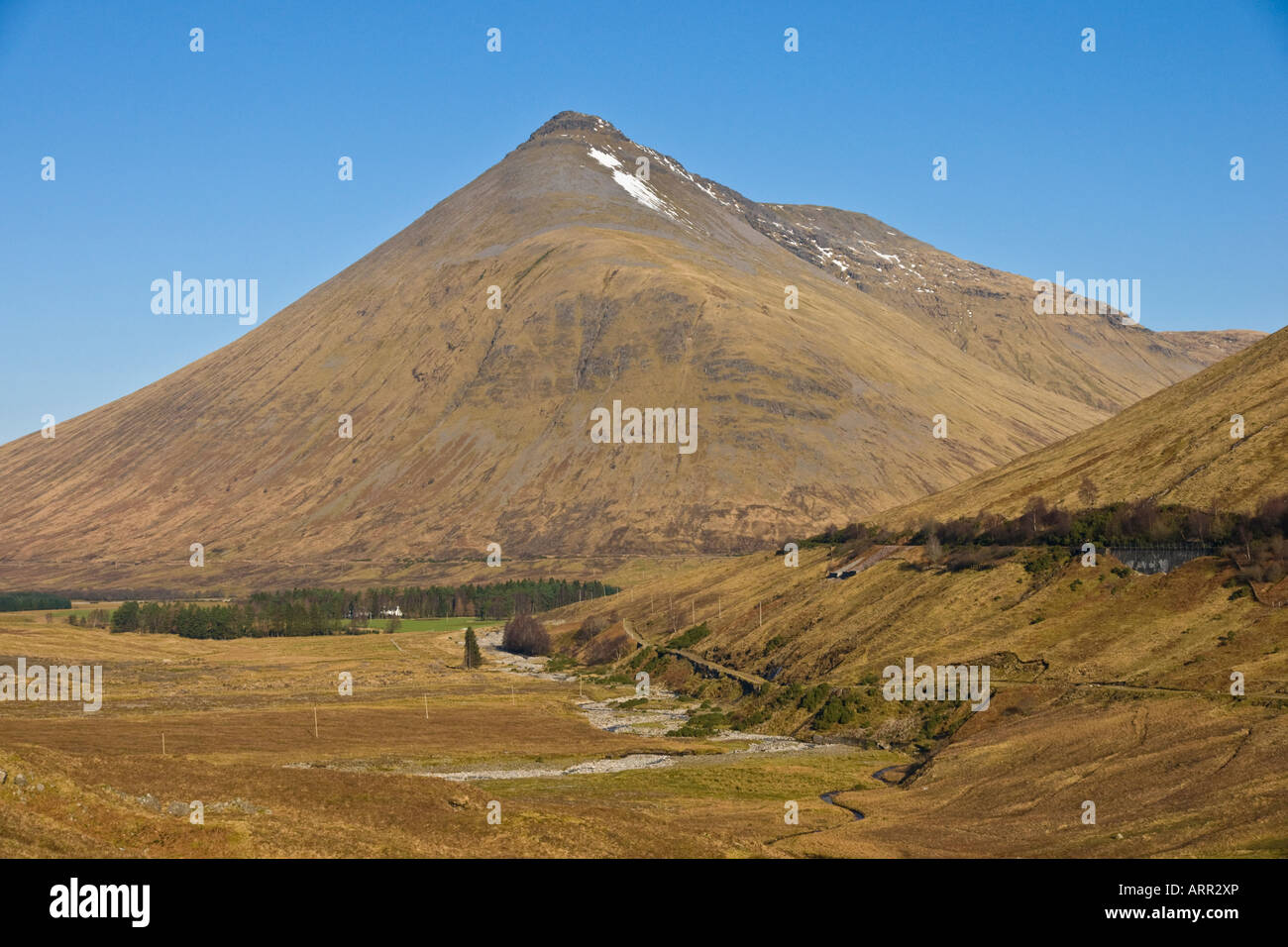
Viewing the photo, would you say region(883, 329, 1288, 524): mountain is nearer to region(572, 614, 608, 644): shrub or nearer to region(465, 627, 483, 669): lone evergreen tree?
region(572, 614, 608, 644): shrub

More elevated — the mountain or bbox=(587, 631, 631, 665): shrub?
the mountain

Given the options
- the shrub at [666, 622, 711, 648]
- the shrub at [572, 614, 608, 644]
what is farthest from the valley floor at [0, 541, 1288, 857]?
the shrub at [572, 614, 608, 644]

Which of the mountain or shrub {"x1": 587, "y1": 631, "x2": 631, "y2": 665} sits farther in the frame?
shrub {"x1": 587, "y1": 631, "x2": 631, "y2": 665}

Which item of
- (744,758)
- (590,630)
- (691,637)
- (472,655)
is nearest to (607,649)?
(590,630)

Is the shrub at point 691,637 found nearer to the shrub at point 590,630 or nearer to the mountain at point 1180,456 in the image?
the mountain at point 1180,456

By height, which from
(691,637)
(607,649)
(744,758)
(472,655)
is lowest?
(744,758)

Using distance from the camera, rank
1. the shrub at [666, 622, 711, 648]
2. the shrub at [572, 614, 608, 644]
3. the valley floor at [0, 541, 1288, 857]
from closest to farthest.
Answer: the valley floor at [0, 541, 1288, 857]
the shrub at [666, 622, 711, 648]
the shrub at [572, 614, 608, 644]

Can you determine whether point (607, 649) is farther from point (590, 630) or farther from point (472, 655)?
point (472, 655)
